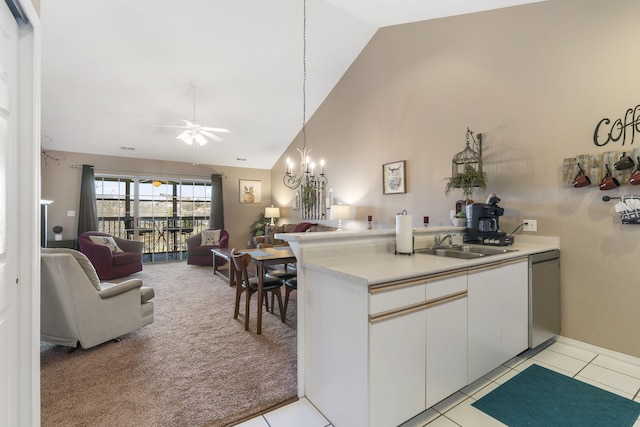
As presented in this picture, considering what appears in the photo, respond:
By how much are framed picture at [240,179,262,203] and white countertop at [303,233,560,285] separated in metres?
6.28

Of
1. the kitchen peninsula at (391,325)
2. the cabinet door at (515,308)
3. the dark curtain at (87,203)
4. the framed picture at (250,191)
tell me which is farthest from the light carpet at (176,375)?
the framed picture at (250,191)

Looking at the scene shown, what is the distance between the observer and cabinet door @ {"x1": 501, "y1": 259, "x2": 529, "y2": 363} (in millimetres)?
2123

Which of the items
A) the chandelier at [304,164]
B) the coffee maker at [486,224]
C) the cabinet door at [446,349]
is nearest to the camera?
the cabinet door at [446,349]

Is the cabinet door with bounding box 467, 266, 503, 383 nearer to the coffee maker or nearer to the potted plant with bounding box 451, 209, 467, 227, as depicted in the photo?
the coffee maker

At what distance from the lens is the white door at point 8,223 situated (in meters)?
1.11

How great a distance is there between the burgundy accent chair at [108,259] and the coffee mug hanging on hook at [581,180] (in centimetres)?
656

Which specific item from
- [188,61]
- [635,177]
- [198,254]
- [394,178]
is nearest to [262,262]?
[394,178]

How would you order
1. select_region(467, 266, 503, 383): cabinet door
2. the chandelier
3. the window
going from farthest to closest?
1. the window
2. the chandelier
3. select_region(467, 266, 503, 383): cabinet door

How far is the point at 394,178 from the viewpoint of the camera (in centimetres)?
440

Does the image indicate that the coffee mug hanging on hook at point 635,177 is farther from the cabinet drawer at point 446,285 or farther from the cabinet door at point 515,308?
the cabinet drawer at point 446,285

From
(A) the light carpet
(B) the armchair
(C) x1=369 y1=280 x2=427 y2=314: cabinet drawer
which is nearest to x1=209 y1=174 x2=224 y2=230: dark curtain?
(A) the light carpet

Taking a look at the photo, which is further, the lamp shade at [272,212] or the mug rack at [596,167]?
the lamp shade at [272,212]

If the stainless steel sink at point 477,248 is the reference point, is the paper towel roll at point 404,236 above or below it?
above

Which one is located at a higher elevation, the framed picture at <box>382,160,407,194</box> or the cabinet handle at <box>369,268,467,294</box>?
the framed picture at <box>382,160,407,194</box>
